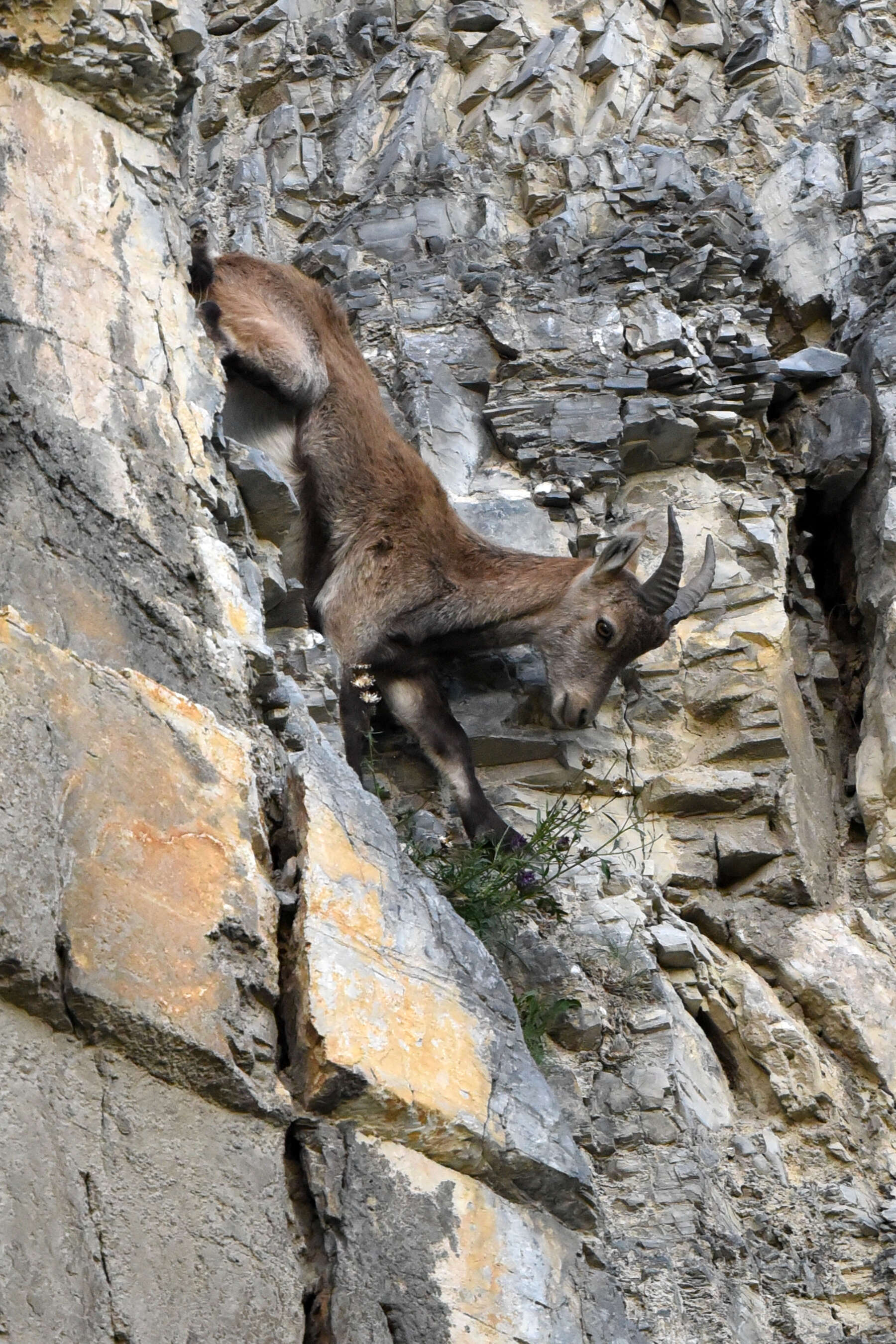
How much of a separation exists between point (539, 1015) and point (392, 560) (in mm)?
2663

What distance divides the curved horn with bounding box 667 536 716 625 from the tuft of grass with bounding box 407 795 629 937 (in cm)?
141

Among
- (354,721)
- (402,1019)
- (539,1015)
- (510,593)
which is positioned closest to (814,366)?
(510,593)

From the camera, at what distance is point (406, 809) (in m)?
7.00

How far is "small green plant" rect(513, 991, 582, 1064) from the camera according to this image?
5773 millimetres

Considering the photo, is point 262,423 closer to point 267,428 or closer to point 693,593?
point 267,428

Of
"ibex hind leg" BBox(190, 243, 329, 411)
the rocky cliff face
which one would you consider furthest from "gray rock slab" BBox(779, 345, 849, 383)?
"ibex hind leg" BBox(190, 243, 329, 411)

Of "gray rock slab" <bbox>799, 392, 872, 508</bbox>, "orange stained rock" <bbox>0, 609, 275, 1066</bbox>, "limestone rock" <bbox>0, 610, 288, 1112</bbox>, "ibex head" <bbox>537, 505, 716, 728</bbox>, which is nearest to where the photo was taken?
"limestone rock" <bbox>0, 610, 288, 1112</bbox>

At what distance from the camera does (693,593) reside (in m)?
8.16

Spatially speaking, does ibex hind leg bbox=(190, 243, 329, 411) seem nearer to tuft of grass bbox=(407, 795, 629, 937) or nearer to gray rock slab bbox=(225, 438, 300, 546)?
gray rock slab bbox=(225, 438, 300, 546)

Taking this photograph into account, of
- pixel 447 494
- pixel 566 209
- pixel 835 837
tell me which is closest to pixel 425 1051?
pixel 835 837

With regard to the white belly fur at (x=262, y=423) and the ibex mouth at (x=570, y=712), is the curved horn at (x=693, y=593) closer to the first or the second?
the ibex mouth at (x=570, y=712)

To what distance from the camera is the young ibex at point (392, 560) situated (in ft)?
25.2

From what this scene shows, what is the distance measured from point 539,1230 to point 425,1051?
21.3 inches

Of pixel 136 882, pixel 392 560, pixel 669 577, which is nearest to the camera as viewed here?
pixel 136 882
